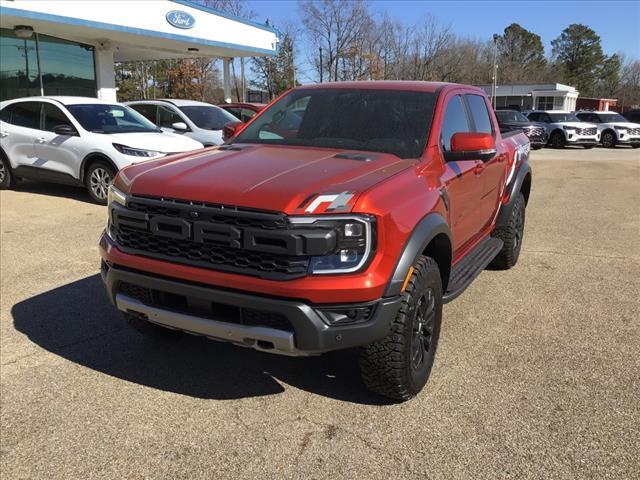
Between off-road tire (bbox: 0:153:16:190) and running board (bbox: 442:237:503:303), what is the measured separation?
842cm

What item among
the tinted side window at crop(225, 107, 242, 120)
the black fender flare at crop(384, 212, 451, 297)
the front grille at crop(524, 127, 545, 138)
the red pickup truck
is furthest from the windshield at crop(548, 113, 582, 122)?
the black fender flare at crop(384, 212, 451, 297)

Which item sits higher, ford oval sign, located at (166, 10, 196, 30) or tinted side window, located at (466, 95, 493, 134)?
ford oval sign, located at (166, 10, 196, 30)

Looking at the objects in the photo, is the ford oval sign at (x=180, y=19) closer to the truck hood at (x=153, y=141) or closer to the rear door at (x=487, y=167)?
the truck hood at (x=153, y=141)

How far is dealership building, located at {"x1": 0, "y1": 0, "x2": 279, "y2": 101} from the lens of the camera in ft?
46.6

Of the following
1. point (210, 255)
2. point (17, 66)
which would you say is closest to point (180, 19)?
point (17, 66)

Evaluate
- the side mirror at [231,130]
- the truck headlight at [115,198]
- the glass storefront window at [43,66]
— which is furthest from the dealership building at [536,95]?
the truck headlight at [115,198]

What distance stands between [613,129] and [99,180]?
900 inches

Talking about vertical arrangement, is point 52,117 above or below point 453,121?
above

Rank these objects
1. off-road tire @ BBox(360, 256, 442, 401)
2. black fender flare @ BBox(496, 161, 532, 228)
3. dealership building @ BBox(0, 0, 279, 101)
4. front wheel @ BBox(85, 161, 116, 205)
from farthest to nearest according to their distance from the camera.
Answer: dealership building @ BBox(0, 0, 279, 101) → front wheel @ BBox(85, 161, 116, 205) → black fender flare @ BBox(496, 161, 532, 228) → off-road tire @ BBox(360, 256, 442, 401)

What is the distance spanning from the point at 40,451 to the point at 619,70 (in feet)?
376

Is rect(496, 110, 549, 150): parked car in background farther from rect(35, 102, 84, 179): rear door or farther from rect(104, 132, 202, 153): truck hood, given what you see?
rect(35, 102, 84, 179): rear door

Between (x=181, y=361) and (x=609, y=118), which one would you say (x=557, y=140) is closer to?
(x=609, y=118)

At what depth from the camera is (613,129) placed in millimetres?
24438

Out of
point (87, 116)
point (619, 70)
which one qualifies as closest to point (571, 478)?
point (87, 116)
